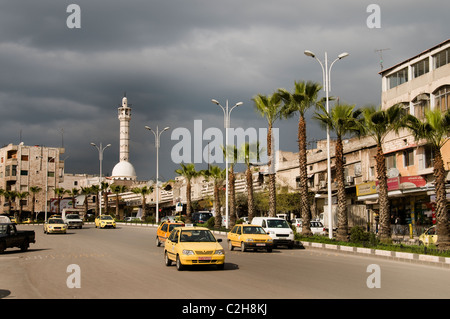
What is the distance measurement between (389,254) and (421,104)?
67.3ft

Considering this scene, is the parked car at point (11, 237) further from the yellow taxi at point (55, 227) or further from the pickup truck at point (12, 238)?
the yellow taxi at point (55, 227)

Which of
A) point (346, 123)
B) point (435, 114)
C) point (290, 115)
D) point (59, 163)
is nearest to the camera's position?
point (435, 114)

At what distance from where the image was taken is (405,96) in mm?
40625

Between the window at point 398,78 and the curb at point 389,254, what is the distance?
20.4 m

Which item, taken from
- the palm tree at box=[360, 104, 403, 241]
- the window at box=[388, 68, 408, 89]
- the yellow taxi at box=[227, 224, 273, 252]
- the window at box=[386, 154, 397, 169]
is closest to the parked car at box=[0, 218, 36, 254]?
the yellow taxi at box=[227, 224, 273, 252]

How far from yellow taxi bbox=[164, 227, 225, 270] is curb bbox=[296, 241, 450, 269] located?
911cm

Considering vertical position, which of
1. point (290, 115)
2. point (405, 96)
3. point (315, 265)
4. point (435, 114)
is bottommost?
point (315, 265)

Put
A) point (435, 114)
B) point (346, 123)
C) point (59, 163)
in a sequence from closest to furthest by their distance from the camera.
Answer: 1. point (435, 114)
2. point (346, 123)
3. point (59, 163)

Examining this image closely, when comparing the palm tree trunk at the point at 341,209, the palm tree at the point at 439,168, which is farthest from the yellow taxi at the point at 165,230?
Answer: the palm tree at the point at 439,168

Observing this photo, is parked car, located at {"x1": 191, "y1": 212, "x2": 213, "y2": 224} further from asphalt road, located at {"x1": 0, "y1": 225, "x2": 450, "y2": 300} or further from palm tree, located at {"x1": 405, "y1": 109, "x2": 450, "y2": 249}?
asphalt road, located at {"x1": 0, "y1": 225, "x2": 450, "y2": 300}
